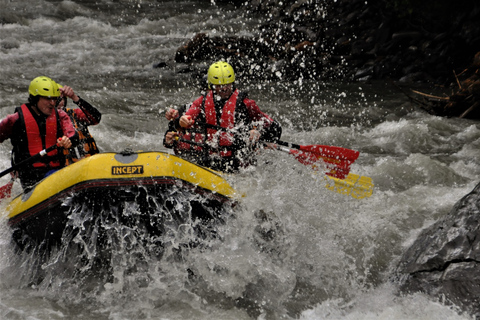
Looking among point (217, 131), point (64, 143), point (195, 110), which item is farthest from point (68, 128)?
point (217, 131)

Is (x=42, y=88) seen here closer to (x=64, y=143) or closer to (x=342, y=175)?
(x=64, y=143)

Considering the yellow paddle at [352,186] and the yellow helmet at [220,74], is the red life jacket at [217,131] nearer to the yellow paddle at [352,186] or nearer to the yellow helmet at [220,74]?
the yellow helmet at [220,74]

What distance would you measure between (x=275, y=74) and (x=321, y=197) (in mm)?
7269

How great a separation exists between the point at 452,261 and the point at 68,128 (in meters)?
3.50

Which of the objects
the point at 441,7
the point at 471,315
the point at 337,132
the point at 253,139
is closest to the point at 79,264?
the point at 253,139

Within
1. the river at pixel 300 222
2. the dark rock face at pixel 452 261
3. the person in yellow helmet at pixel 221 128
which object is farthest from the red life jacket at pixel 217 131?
the dark rock face at pixel 452 261

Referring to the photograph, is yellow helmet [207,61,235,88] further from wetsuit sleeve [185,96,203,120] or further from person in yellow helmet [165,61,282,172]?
wetsuit sleeve [185,96,203,120]

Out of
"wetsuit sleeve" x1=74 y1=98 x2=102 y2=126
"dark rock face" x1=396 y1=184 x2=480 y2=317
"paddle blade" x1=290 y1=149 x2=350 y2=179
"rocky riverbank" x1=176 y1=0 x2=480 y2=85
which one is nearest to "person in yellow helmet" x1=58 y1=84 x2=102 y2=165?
"wetsuit sleeve" x1=74 y1=98 x2=102 y2=126

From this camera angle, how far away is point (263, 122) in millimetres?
5090

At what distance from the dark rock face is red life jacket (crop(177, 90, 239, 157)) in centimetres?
205

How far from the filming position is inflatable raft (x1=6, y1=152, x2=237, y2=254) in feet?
12.1

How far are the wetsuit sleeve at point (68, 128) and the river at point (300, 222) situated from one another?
956 millimetres

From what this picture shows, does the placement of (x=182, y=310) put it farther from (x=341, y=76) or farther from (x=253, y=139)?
(x=341, y=76)

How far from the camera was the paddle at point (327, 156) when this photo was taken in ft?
16.9
